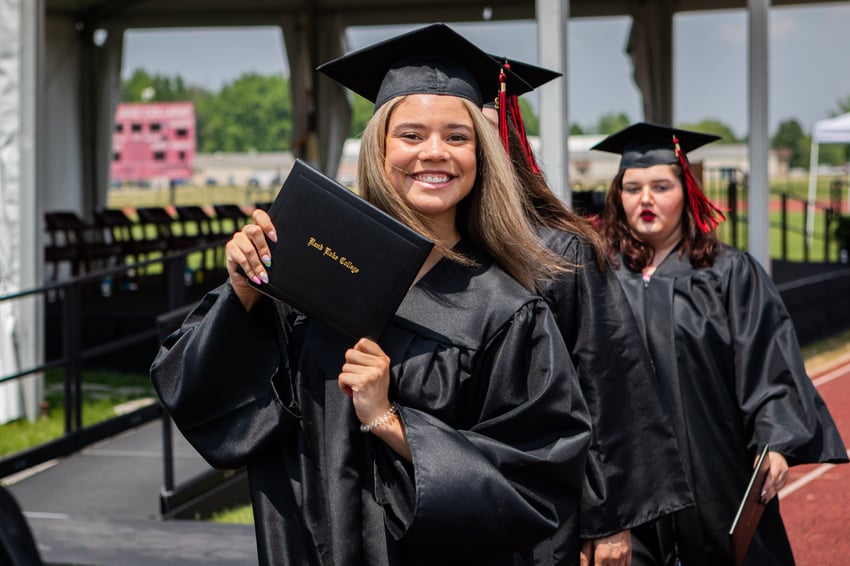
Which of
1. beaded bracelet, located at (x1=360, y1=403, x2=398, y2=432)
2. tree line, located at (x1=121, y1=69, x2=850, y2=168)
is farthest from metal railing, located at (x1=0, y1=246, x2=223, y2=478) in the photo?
tree line, located at (x1=121, y1=69, x2=850, y2=168)

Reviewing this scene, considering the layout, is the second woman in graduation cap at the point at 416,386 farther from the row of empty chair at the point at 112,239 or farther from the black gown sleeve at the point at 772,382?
the row of empty chair at the point at 112,239

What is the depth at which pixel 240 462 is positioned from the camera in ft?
6.23

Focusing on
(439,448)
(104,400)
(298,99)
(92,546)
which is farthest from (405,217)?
(298,99)

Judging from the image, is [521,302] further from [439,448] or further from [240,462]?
[240,462]

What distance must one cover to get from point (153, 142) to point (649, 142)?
14484 millimetres

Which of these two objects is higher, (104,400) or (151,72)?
(151,72)

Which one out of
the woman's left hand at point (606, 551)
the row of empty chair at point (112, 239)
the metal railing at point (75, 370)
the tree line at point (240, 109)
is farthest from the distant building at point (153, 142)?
the woman's left hand at point (606, 551)

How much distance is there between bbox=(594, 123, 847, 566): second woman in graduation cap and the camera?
3.09 meters

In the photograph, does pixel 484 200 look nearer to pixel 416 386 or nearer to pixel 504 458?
Answer: pixel 416 386

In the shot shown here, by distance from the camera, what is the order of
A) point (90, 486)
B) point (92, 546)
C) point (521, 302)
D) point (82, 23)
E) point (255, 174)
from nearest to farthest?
point (521, 302), point (92, 546), point (90, 486), point (82, 23), point (255, 174)

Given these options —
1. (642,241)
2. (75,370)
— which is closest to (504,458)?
(642,241)

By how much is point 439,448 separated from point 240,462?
1.29ft

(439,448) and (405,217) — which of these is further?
(405,217)

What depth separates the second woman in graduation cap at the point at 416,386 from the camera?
5.71 ft
